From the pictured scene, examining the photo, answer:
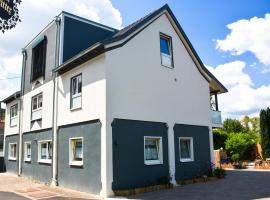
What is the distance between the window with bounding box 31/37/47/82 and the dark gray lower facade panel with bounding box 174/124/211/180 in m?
9.40

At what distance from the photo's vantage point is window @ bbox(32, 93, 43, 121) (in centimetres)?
1859

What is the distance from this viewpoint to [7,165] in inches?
936

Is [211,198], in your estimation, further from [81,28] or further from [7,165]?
[7,165]

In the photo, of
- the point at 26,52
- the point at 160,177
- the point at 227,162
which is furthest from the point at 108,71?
the point at 227,162

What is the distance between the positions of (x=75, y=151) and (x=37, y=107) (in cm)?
606

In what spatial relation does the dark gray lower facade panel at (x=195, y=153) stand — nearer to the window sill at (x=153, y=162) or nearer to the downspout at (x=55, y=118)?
the window sill at (x=153, y=162)

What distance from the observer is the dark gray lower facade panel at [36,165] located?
54.5ft

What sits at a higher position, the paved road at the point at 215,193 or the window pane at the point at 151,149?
the window pane at the point at 151,149

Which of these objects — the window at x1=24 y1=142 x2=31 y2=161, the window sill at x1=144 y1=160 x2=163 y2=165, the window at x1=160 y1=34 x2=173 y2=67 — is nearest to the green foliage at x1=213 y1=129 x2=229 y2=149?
the window at x1=160 y1=34 x2=173 y2=67

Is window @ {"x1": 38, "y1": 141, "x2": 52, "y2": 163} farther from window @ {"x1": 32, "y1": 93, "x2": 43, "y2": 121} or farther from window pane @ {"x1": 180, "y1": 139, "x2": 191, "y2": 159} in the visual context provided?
window pane @ {"x1": 180, "y1": 139, "x2": 191, "y2": 159}

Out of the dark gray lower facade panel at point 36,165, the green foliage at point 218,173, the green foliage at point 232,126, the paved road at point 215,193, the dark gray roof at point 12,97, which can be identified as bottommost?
the paved road at point 215,193

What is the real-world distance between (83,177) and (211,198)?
5659 mm

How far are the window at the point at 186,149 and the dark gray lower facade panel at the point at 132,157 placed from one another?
6.51 feet

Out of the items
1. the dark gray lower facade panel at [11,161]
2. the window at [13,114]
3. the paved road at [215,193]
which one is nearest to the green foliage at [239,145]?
the paved road at [215,193]
